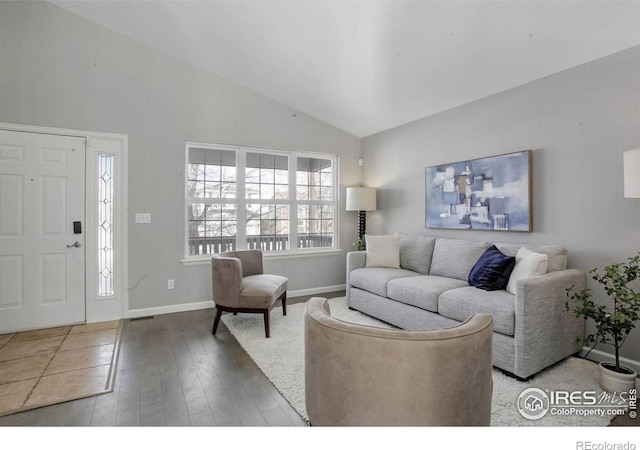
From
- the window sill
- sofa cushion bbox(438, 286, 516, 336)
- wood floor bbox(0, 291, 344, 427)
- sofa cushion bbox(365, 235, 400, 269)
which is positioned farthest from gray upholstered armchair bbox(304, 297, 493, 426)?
the window sill

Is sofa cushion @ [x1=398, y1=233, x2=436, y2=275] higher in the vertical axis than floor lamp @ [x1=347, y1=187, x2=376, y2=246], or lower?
lower

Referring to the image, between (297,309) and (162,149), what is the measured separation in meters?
2.53

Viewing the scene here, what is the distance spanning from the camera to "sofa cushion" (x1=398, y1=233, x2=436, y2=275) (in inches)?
146

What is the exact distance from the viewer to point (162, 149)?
381cm

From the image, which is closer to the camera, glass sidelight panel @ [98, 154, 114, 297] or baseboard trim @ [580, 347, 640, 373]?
baseboard trim @ [580, 347, 640, 373]

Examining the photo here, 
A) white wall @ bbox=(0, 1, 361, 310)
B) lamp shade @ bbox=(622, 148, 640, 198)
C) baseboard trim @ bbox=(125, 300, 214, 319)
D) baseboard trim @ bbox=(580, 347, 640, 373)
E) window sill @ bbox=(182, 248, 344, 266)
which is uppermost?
white wall @ bbox=(0, 1, 361, 310)

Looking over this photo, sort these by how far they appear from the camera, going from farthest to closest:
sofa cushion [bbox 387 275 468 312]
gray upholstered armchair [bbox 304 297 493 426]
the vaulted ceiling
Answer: sofa cushion [bbox 387 275 468 312] → the vaulted ceiling → gray upholstered armchair [bbox 304 297 493 426]

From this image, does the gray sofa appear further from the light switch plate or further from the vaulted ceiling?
the light switch plate

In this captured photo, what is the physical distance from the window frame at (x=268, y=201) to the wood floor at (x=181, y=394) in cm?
144

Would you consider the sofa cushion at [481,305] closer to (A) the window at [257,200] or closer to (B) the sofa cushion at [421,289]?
(B) the sofa cushion at [421,289]

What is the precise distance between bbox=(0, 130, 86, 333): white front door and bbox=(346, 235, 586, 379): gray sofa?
3107mm

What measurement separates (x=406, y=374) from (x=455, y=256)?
253 centimetres

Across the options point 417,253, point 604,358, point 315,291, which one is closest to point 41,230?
point 315,291

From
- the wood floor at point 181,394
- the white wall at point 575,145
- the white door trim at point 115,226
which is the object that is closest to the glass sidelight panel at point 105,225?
the white door trim at point 115,226
